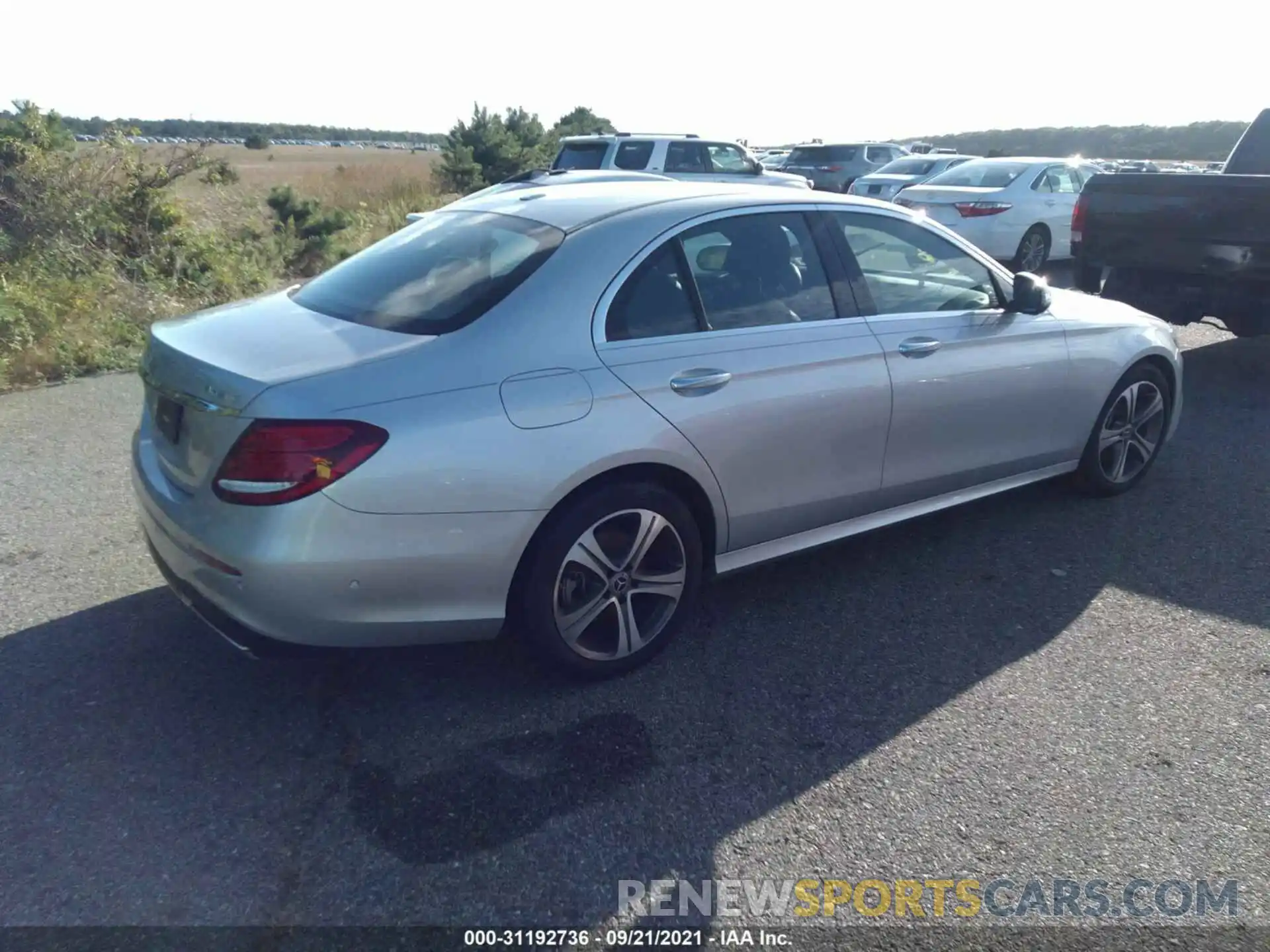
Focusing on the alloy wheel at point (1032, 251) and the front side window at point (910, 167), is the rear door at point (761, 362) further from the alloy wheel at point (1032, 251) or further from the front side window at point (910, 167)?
the front side window at point (910, 167)

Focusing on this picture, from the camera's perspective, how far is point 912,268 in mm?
4574

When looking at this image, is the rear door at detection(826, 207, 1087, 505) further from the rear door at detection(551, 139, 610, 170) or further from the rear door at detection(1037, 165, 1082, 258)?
the rear door at detection(551, 139, 610, 170)

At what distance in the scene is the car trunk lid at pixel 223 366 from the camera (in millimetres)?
3109

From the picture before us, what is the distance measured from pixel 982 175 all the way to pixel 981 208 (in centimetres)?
116

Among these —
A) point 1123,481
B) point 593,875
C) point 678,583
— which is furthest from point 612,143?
point 593,875

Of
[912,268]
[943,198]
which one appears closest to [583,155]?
[943,198]

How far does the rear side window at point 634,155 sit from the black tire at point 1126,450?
1020cm

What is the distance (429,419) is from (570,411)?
474 millimetres

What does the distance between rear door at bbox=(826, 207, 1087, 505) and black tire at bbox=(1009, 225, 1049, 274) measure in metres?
9.40

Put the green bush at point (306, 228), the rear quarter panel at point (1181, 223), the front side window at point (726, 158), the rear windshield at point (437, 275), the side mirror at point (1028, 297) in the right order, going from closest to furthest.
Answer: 1. the rear windshield at point (437, 275)
2. the side mirror at point (1028, 297)
3. the rear quarter panel at point (1181, 223)
4. the green bush at point (306, 228)
5. the front side window at point (726, 158)

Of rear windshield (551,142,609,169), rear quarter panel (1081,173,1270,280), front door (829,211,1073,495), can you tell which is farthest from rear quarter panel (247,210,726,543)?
rear windshield (551,142,609,169)

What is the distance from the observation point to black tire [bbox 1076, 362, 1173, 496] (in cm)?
534

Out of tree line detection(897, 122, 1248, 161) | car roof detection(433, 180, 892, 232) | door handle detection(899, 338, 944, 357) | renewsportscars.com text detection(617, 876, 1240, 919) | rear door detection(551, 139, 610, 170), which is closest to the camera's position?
renewsportscars.com text detection(617, 876, 1240, 919)

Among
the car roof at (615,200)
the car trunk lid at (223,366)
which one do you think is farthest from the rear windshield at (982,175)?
the car trunk lid at (223,366)
